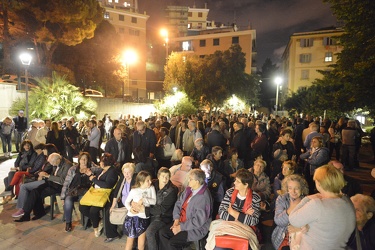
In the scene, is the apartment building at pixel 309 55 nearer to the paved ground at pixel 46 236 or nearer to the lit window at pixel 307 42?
the lit window at pixel 307 42

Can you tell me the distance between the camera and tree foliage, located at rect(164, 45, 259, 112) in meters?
27.1

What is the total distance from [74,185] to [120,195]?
1.24m

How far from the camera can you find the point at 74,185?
17.4ft

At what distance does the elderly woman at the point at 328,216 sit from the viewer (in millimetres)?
2461

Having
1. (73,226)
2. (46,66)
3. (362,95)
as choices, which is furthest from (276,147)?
(46,66)

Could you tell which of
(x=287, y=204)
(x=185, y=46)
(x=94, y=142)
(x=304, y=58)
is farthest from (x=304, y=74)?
(x=287, y=204)

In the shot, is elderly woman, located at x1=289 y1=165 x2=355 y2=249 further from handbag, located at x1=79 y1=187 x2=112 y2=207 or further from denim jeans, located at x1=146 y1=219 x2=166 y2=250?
handbag, located at x1=79 y1=187 x2=112 y2=207

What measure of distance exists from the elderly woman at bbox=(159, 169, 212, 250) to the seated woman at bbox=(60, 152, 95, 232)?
225cm

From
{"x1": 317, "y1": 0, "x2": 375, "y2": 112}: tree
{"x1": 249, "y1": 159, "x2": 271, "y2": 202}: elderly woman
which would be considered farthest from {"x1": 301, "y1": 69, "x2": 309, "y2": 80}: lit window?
{"x1": 249, "y1": 159, "x2": 271, "y2": 202}: elderly woman

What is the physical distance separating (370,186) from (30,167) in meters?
9.83

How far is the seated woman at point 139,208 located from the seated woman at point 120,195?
351 millimetres

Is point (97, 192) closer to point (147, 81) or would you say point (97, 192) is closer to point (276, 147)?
point (276, 147)

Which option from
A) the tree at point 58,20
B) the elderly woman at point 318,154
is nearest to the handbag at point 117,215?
the elderly woman at point 318,154

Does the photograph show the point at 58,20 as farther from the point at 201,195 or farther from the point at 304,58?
the point at 304,58
